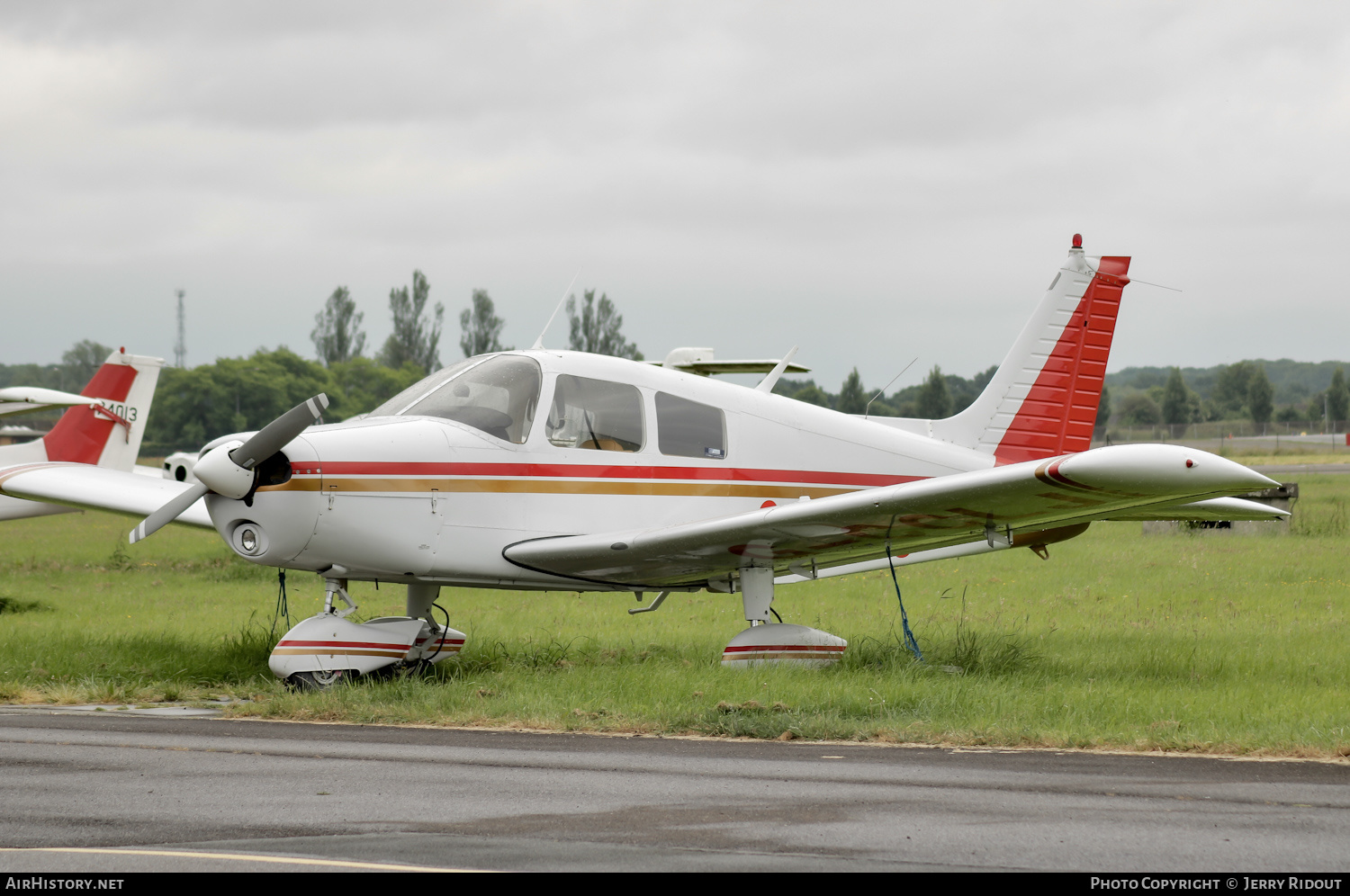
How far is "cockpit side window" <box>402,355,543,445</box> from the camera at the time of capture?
30.3ft

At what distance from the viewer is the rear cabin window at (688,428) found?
31.7ft

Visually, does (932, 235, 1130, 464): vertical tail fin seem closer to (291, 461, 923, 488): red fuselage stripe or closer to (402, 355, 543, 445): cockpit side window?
(291, 461, 923, 488): red fuselage stripe

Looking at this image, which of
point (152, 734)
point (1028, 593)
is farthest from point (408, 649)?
point (1028, 593)

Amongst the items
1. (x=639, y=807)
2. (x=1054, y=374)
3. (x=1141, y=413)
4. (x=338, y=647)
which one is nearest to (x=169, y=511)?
(x=338, y=647)

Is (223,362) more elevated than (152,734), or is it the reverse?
(223,362)

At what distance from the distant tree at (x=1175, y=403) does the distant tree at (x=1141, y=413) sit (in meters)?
2.77

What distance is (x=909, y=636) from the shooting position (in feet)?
30.8

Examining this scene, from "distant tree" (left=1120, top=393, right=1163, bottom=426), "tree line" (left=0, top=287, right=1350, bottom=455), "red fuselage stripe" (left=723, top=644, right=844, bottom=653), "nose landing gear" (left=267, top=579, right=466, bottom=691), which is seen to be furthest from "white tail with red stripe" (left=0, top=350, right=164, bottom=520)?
"distant tree" (left=1120, top=393, right=1163, bottom=426)

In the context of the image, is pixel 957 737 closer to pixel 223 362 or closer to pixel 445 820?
pixel 445 820

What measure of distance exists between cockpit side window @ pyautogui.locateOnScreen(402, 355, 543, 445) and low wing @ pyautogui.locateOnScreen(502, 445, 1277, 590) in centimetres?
93

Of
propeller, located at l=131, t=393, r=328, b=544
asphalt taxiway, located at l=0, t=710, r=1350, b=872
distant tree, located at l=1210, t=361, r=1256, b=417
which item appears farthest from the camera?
distant tree, located at l=1210, t=361, r=1256, b=417

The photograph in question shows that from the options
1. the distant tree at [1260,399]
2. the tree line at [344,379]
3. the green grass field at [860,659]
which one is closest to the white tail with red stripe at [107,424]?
the green grass field at [860,659]

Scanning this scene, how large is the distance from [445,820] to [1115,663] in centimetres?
648

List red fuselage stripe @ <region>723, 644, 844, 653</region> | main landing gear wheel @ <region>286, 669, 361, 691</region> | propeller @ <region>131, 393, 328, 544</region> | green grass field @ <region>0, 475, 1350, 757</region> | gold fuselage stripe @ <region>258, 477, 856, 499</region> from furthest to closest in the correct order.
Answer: red fuselage stripe @ <region>723, 644, 844, 653</region> → main landing gear wheel @ <region>286, 669, 361, 691</region> → gold fuselage stripe @ <region>258, 477, 856, 499</region> → propeller @ <region>131, 393, 328, 544</region> → green grass field @ <region>0, 475, 1350, 757</region>
